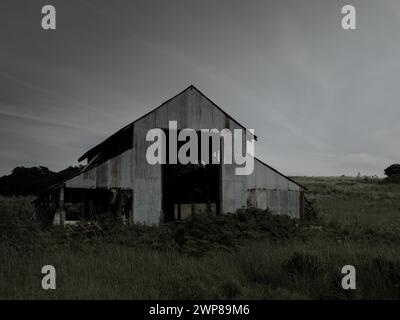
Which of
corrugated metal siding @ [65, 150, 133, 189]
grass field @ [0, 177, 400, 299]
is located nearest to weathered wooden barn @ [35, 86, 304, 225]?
corrugated metal siding @ [65, 150, 133, 189]

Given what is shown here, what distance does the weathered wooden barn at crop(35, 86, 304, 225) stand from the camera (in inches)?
688

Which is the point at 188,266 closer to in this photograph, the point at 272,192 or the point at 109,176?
the point at 109,176

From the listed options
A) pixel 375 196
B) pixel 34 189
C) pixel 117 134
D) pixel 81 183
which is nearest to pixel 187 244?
pixel 81 183

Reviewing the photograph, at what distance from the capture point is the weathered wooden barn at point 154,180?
1747 centimetres

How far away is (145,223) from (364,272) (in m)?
10.9

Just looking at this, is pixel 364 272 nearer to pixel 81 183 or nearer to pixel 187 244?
pixel 187 244

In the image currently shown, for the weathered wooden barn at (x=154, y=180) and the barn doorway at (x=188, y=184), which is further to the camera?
the barn doorway at (x=188, y=184)

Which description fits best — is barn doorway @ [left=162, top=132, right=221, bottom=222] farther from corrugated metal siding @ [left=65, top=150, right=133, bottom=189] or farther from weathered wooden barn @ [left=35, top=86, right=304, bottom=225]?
corrugated metal siding @ [left=65, top=150, right=133, bottom=189]

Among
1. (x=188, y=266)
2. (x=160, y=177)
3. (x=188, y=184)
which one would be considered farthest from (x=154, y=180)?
(x=188, y=266)

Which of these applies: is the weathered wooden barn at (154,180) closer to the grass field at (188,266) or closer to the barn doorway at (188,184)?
the barn doorway at (188,184)

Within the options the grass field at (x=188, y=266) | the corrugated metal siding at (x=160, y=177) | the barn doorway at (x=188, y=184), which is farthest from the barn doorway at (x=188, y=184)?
the grass field at (x=188, y=266)

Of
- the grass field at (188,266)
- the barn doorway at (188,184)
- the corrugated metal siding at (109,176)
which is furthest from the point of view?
the barn doorway at (188,184)

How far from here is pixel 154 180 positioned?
60.1 feet

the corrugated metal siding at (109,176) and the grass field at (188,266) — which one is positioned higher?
the corrugated metal siding at (109,176)
